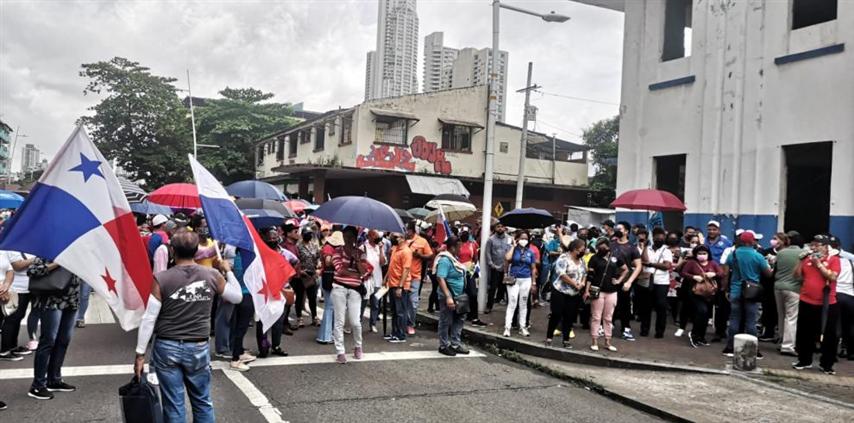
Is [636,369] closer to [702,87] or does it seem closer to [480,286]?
[480,286]

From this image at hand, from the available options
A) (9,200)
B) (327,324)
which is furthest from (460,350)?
(9,200)

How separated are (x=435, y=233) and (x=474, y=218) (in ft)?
43.0

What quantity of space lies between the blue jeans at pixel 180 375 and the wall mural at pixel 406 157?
2602cm

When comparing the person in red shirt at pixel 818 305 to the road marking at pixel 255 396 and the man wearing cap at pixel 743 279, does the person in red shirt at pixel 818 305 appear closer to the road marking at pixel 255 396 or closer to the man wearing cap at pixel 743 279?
the man wearing cap at pixel 743 279

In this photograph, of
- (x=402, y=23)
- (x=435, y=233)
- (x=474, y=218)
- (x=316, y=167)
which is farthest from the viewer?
(x=402, y=23)

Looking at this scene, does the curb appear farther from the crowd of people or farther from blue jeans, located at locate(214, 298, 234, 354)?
blue jeans, located at locate(214, 298, 234, 354)

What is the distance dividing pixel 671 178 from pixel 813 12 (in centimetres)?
531

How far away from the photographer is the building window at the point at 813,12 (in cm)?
1426

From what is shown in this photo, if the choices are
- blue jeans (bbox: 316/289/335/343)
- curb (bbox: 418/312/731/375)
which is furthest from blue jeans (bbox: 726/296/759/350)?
blue jeans (bbox: 316/289/335/343)

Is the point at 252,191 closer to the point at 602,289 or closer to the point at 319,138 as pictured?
the point at 602,289

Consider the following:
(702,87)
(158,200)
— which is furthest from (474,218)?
(158,200)

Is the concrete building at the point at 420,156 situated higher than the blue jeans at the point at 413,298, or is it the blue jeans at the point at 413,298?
the concrete building at the point at 420,156

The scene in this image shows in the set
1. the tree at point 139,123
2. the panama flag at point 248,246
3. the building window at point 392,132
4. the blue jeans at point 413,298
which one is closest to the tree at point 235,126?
the tree at point 139,123

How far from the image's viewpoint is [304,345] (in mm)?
8906
